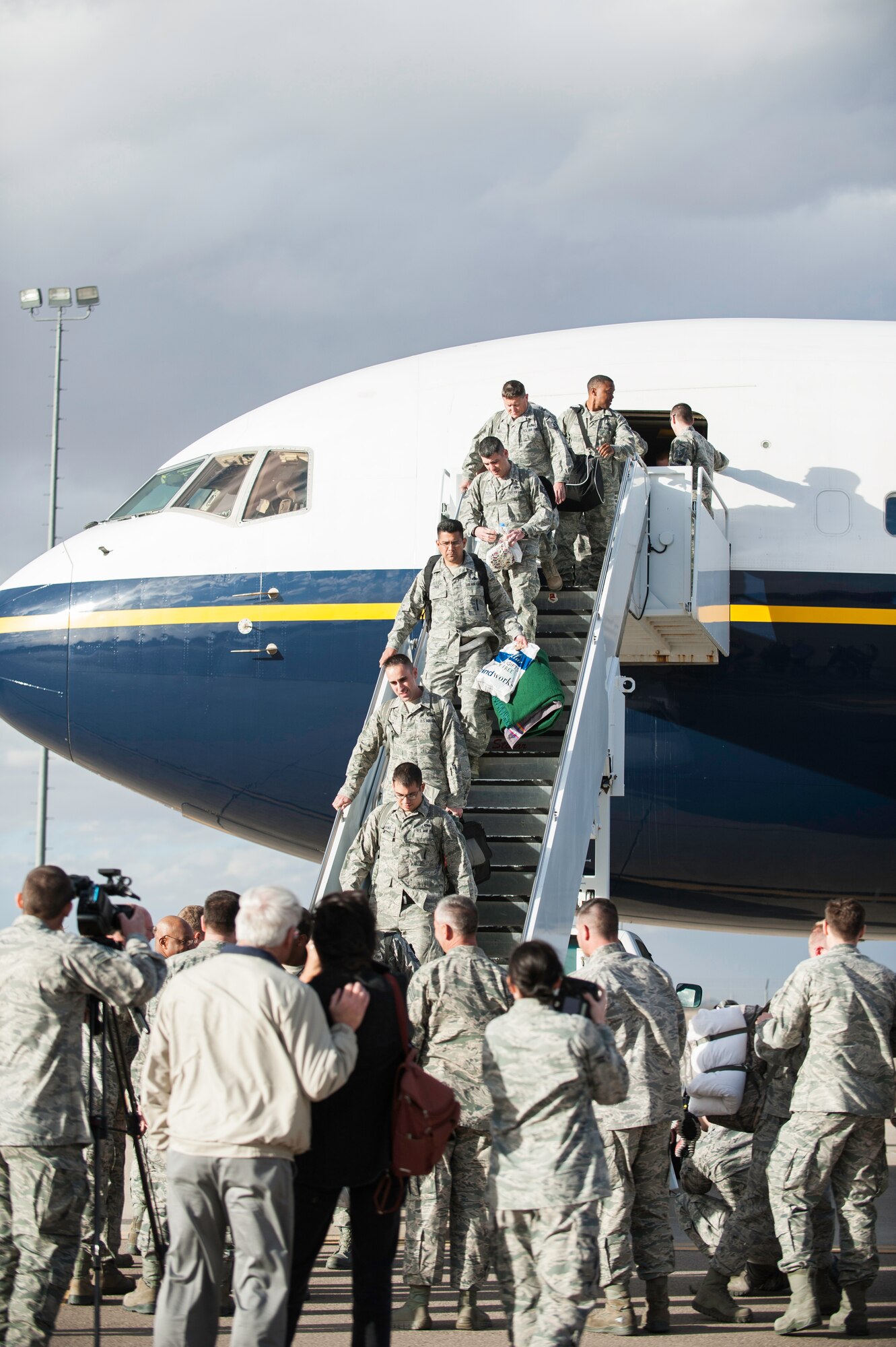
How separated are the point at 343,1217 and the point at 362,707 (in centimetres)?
429

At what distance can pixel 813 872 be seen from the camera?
421 inches

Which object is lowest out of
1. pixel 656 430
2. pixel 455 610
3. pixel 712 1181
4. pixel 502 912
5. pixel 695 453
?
pixel 712 1181

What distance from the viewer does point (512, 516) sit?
8.95 m

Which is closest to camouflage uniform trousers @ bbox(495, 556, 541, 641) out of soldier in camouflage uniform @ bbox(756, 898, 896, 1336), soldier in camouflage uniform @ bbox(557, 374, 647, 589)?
soldier in camouflage uniform @ bbox(557, 374, 647, 589)

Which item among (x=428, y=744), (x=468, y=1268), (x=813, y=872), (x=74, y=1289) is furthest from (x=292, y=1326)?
A: (x=813, y=872)

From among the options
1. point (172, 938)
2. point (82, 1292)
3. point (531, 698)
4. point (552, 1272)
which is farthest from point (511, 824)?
point (552, 1272)

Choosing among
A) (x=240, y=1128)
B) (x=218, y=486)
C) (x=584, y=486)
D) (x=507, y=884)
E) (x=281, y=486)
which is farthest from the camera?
(x=218, y=486)

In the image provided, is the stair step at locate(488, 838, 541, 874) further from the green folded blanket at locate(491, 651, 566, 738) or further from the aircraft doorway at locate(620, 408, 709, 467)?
the aircraft doorway at locate(620, 408, 709, 467)

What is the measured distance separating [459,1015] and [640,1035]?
85 cm

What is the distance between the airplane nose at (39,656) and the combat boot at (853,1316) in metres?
7.34

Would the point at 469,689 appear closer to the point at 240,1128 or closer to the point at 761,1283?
the point at 761,1283

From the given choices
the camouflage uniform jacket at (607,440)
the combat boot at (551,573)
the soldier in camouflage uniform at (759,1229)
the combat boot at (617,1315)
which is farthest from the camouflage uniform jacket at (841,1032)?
the camouflage uniform jacket at (607,440)

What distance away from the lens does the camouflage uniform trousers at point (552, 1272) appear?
418 cm

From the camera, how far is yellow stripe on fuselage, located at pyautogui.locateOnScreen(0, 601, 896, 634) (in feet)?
33.5
